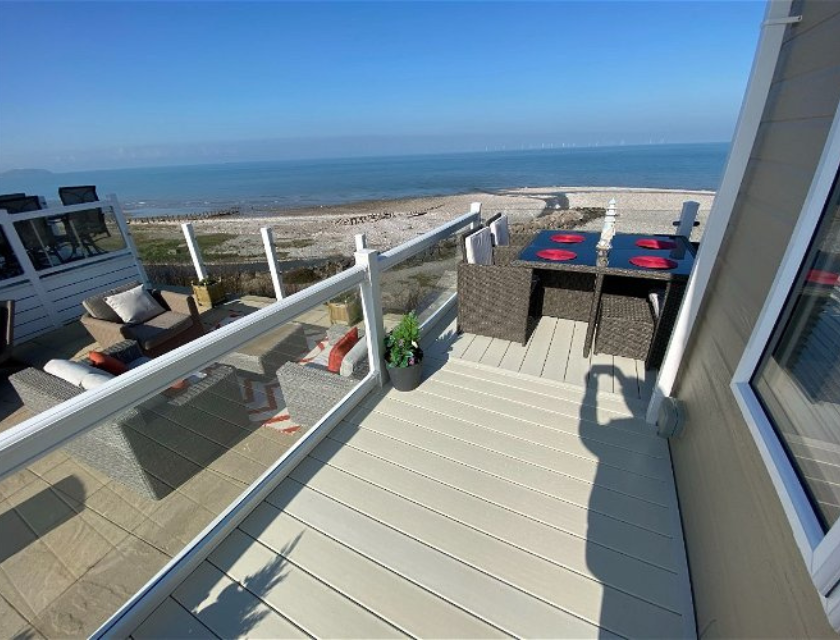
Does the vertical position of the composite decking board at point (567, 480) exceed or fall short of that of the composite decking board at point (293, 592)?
it exceeds it

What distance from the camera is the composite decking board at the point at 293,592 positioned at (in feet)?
4.78

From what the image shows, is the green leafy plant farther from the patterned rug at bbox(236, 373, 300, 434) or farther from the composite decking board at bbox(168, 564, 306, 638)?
the composite decking board at bbox(168, 564, 306, 638)

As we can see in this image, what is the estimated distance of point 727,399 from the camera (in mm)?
1471

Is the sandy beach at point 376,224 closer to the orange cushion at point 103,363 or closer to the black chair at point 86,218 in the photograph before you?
the black chair at point 86,218

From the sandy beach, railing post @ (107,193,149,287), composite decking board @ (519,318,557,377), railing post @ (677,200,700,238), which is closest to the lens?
composite decking board @ (519,318,557,377)

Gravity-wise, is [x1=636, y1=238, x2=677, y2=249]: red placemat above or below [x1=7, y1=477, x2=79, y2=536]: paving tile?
above

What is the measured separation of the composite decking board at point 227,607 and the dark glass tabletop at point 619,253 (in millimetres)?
2891

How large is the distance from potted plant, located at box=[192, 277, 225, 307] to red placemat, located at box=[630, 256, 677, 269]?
6.15 meters

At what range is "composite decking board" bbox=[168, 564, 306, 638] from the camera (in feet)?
4.78

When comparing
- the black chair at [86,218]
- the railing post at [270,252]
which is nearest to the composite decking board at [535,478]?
the railing post at [270,252]

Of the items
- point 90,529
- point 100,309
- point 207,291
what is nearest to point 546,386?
point 90,529

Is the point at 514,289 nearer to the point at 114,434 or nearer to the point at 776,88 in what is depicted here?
the point at 776,88

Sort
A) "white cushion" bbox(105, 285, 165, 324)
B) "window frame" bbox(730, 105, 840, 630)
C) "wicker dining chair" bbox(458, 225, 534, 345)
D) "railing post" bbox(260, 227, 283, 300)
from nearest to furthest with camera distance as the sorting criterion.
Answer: "window frame" bbox(730, 105, 840, 630) < "wicker dining chair" bbox(458, 225, 534, 345) < "white cushion" bbox(105, 285, 165, 324) < "railing post" bbox(260, 227, 283, 300)

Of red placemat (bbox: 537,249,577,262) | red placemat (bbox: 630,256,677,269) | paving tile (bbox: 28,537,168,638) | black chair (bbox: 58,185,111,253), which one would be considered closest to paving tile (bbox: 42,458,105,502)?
paving tile (bbox: 28,537,168,638)
